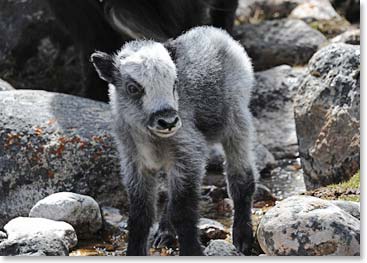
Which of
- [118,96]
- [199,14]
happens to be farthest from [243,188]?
[199,14]

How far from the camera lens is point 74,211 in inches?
A: 117

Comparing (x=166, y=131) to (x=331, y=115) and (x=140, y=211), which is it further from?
(x=331, y=115)

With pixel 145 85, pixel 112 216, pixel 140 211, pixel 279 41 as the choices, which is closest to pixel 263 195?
pixel 112 216

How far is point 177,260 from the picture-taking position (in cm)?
248

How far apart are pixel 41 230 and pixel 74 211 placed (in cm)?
32

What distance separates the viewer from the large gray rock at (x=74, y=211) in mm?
2936

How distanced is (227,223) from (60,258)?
2.82 feet

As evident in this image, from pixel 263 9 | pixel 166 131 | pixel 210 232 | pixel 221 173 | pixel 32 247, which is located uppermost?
pixel 166 131

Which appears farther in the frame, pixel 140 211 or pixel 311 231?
pixel 140 211

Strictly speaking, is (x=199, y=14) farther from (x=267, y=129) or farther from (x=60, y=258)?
(x=60, y=258)

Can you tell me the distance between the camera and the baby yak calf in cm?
242

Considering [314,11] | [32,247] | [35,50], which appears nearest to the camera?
[32,247]

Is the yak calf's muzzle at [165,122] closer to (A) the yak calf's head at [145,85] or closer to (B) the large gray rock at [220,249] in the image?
(A) the yak calf's head at [145,85]

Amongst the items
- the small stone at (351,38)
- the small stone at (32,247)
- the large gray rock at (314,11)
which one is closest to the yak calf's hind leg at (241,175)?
the small stone at (32,247)
